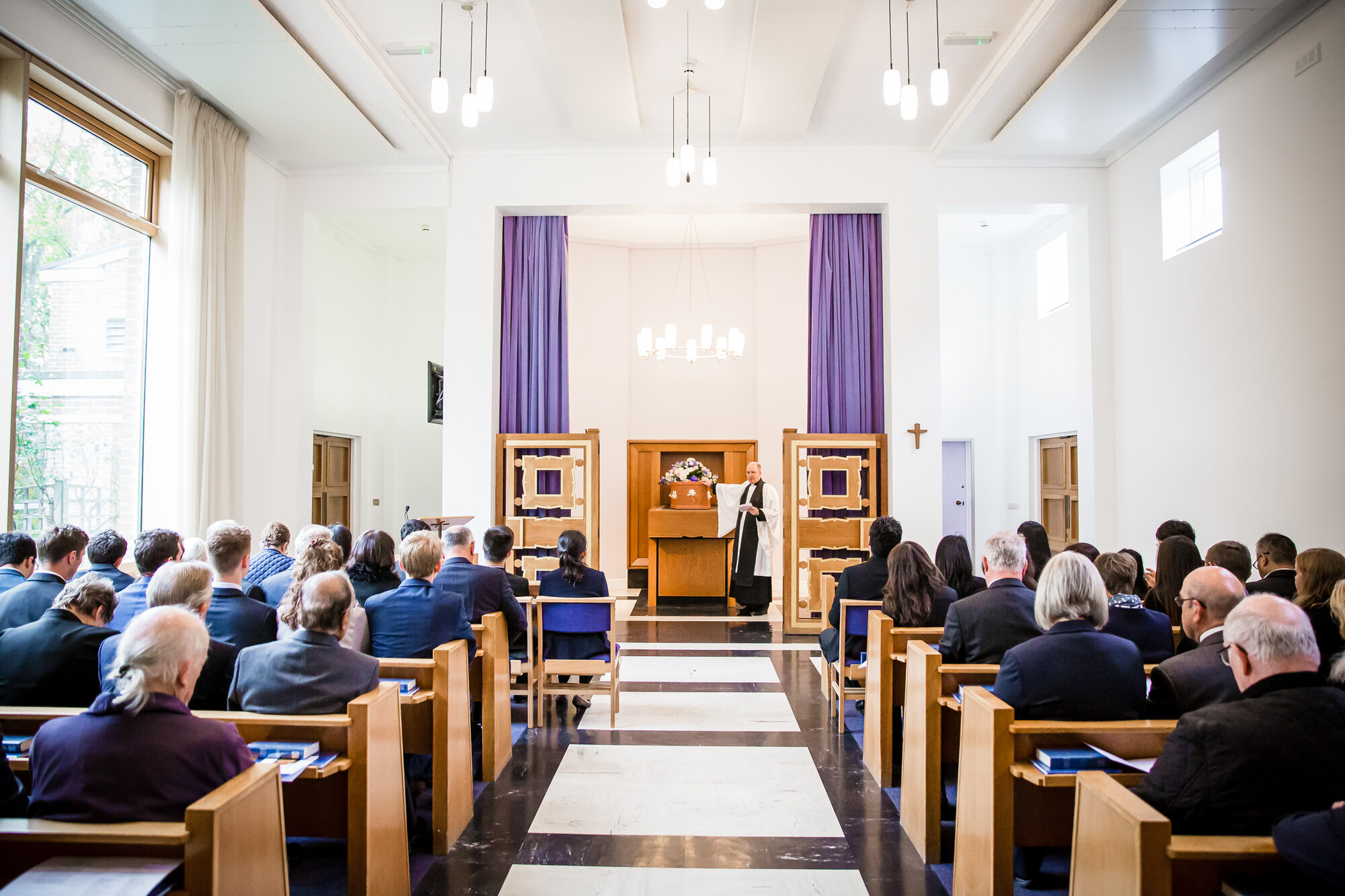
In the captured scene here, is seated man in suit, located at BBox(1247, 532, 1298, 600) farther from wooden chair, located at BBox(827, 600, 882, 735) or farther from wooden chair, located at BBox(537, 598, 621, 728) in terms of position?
wooden chair, located at BBox(537, 598, 621, 728)

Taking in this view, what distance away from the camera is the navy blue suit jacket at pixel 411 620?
3.20 metres

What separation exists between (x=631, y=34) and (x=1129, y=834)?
5.41 metres

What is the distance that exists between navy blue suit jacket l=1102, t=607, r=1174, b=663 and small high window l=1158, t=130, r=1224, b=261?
3.91 metres

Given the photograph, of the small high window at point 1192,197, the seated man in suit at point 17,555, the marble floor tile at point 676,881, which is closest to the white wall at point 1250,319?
the small high window at point 1192,197

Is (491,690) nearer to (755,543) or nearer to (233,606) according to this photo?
(233,606)

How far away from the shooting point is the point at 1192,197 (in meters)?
6.00

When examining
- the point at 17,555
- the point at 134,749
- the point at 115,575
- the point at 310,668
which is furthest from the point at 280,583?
the point at 134,749

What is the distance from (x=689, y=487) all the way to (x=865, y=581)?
180 inches

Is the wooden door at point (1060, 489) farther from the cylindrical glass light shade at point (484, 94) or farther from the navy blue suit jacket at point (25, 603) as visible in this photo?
the navy blue suit jacket at point (25, 603)

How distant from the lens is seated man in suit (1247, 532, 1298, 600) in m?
3.36

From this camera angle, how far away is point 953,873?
254 cm

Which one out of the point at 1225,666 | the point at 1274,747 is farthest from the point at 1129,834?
the point at 1225,666

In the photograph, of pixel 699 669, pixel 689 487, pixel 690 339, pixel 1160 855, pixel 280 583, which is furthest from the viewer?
pixel 689 487

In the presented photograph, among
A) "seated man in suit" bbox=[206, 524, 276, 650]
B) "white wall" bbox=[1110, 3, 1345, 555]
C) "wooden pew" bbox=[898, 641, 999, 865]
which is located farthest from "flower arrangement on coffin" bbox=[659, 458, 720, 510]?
"seated man in suit" bbox=[206, 524, 276, 650]
